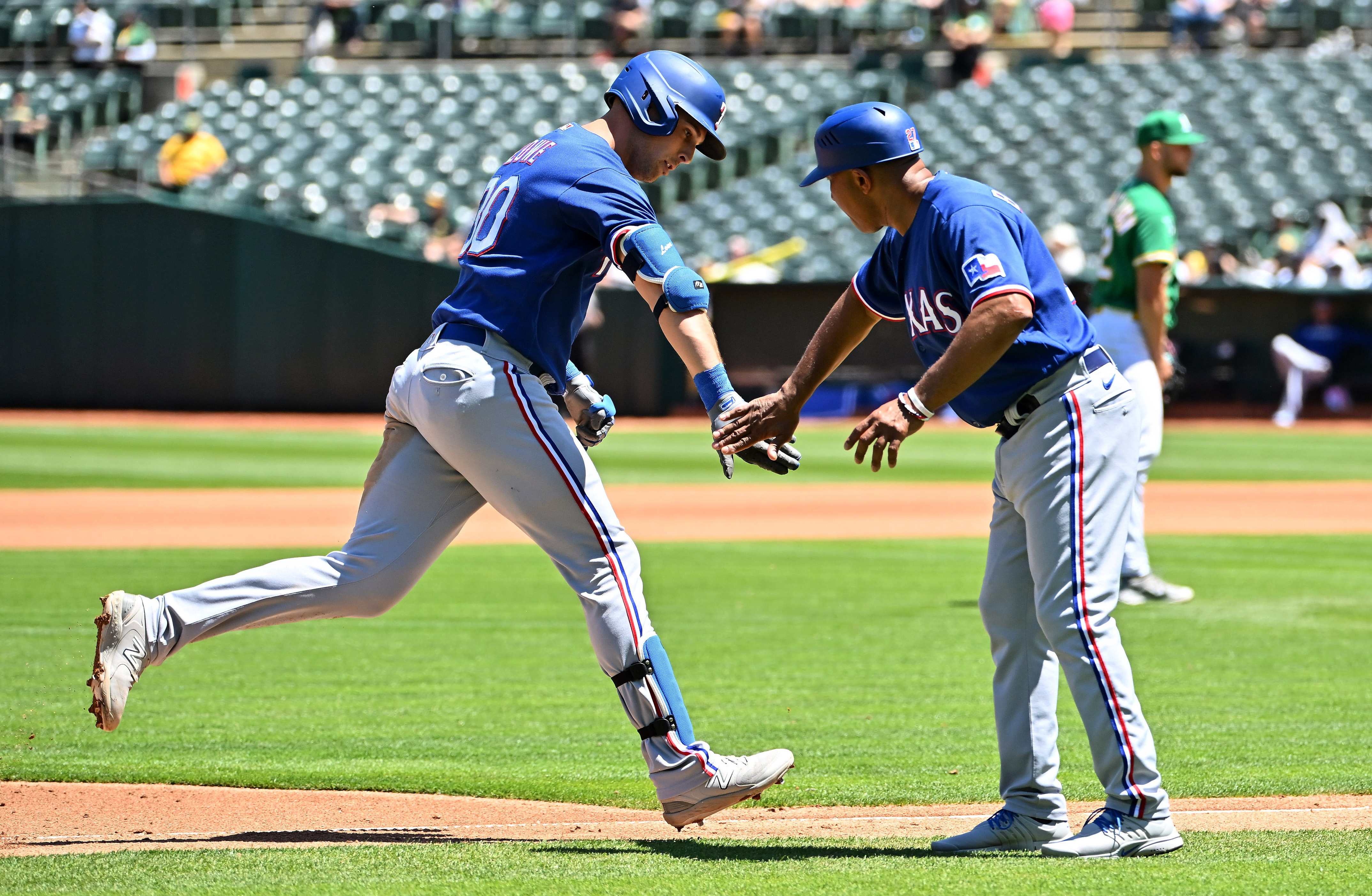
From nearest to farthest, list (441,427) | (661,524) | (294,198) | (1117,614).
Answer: (441,427) < (1117,614) < (661,524) < (294,198)

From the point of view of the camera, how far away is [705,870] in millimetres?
3803

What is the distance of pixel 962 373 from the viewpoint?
12.6 feet

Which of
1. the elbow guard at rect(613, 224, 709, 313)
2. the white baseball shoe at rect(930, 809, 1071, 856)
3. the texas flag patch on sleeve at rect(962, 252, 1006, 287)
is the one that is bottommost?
the white baseball shoe at rect(930, 809, 1071, 856)

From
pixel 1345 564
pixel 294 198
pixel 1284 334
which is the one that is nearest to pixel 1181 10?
pixel 1284 334

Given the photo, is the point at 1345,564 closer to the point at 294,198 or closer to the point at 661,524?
the point at 661,524

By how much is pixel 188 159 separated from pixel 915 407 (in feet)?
74.9

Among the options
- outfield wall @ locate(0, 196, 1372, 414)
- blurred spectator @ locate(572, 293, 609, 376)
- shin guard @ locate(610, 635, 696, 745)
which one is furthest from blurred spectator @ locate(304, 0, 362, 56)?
shin guard @ locate(610, 635, 696, 745)

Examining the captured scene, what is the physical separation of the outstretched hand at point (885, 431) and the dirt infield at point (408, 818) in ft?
3.69

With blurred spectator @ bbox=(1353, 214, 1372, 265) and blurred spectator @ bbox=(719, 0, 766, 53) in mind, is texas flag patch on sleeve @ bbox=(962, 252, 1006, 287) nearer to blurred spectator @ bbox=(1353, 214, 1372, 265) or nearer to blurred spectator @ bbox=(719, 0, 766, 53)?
blurred spectator @ bbox=(1353, 214, 1372, 265)

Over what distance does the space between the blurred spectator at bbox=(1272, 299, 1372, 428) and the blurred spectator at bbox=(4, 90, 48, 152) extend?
749 inches

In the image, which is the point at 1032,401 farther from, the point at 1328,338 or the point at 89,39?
the point at 89,39

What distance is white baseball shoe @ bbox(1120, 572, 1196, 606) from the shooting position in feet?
28.7

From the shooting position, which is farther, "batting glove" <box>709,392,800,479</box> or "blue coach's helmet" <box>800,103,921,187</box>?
"batting glove" <box>709,392,800,479</box>

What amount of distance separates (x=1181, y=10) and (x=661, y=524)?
19904mm
